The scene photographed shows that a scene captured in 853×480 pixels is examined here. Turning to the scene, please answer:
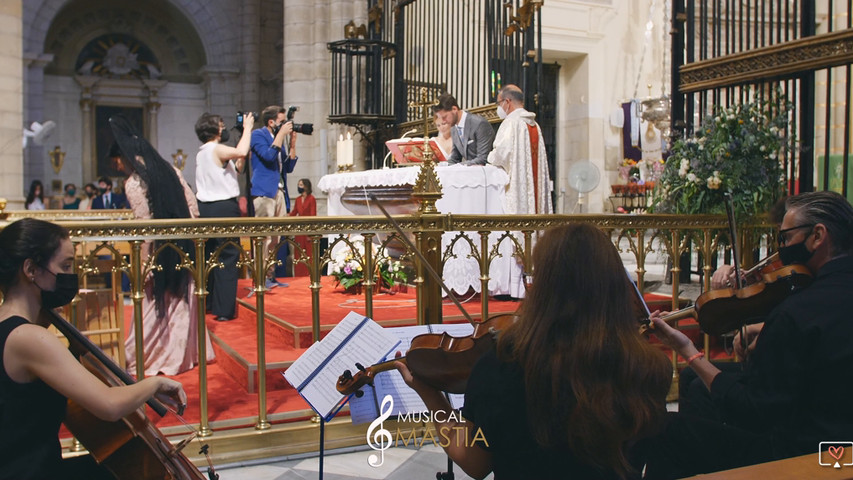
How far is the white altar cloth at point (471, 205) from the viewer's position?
6.38 meters

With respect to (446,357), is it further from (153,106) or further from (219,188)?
(153,106)

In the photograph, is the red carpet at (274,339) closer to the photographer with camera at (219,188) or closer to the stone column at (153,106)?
the photographer with camera at (219,188)

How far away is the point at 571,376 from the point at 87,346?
1.45m

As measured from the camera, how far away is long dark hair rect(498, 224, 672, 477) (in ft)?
5.64

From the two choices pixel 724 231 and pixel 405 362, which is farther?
pixel 724 231

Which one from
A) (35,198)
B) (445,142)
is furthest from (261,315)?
(35,198)

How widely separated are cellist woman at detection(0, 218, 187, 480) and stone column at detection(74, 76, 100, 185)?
741 inches

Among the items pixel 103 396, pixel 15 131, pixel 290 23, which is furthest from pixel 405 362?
pixel 290 23

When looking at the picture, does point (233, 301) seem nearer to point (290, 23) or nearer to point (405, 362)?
point (405, 362)

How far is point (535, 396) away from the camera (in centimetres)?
174

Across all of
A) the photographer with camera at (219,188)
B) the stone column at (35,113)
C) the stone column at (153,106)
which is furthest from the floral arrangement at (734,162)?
the stone column at (153,106)

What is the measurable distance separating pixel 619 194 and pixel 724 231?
7.84m

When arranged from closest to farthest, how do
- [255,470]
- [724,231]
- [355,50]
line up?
[255,470]
[724,231]
[355,50]

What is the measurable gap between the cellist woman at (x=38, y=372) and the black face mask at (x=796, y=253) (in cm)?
220
